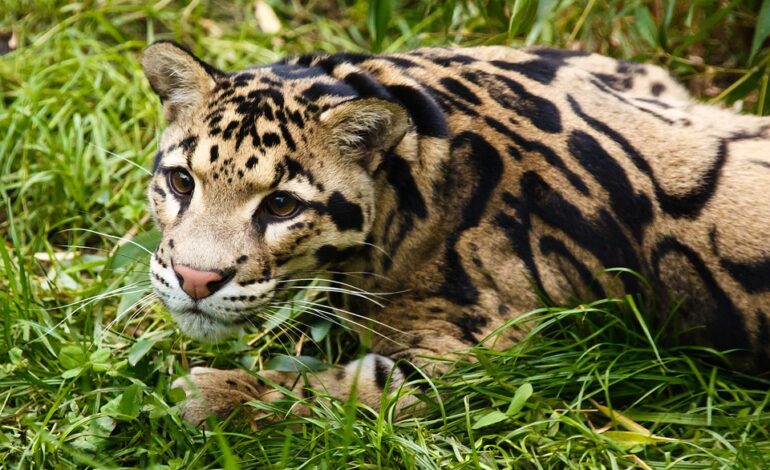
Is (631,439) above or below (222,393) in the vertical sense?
below

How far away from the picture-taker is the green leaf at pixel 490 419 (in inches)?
168

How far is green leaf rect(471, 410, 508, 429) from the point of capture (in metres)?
4.26

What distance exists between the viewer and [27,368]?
4.69 meters

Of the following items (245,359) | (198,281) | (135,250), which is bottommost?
(245,359)

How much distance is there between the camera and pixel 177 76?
4.58 meters

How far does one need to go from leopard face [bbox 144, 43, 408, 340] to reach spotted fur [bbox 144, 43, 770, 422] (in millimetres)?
12

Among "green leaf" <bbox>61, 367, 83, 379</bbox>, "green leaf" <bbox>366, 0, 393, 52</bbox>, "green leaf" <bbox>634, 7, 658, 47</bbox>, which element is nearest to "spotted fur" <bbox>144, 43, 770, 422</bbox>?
"green leaf" <bbox>366, 0, 393, 52</bbox>

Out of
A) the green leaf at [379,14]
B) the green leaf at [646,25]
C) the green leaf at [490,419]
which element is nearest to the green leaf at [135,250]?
the green leaf at [379,14]

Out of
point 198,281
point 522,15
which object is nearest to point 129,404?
point 198,281

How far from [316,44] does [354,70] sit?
3219 mm

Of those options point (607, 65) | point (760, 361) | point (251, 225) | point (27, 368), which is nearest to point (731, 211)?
point (760, 361)

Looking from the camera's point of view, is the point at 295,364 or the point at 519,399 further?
the point at 295,364

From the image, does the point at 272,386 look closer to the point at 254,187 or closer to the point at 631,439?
the point at 254,187

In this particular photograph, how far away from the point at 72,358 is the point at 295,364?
1020 millimetres
